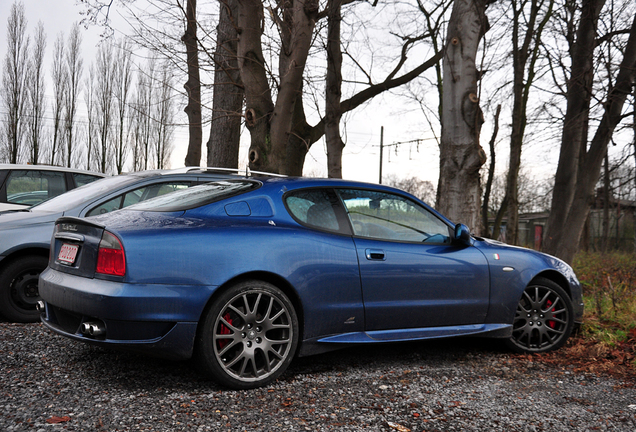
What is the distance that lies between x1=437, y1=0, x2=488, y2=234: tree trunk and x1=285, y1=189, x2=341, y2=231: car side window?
353 cm

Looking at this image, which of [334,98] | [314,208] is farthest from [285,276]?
[334,98]

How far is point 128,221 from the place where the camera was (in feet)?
12.2

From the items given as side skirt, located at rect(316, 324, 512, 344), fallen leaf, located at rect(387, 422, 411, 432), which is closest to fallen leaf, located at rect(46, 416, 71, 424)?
side skirt, located at rect(316, 324, 512, 344)

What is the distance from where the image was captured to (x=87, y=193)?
582 cm

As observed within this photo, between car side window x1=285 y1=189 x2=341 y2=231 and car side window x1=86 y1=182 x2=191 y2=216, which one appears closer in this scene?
car side window x1=285 y1=189 x2=341 y2=231

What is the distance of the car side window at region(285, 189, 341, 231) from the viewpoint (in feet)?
13.7

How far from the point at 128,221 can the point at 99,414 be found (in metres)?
1.21

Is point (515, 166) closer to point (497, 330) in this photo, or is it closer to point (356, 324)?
point (497, 330)

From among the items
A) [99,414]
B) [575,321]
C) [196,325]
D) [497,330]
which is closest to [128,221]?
[196,325]

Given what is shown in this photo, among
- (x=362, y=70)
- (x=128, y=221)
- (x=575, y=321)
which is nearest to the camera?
(x=128, y=221)

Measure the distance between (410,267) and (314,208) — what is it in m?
0.89

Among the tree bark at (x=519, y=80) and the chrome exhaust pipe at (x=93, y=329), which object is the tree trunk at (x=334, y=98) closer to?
the tree bark at (x=519, y=80)

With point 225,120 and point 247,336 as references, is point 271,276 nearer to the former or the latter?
point 247,336

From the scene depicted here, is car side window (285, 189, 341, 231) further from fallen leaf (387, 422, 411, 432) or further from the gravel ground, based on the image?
fallen leaf (387, 422, 411, 432)
